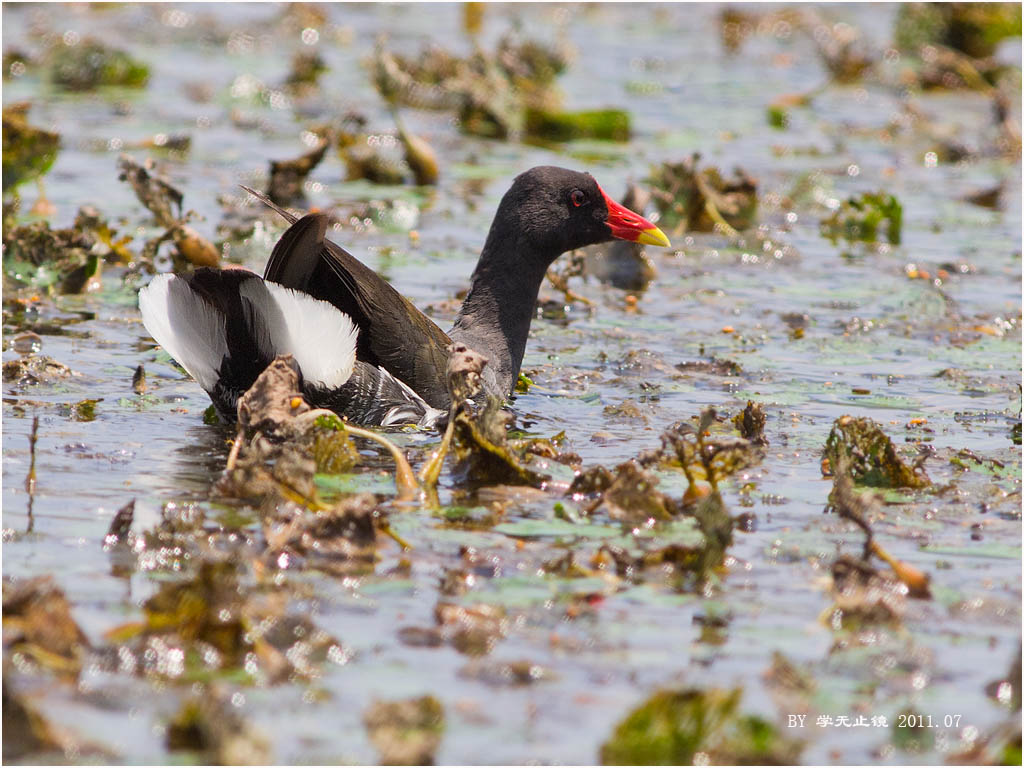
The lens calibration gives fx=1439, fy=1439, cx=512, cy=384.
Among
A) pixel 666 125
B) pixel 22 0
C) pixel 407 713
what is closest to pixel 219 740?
pixel 407 713

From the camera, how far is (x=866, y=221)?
8.20 m

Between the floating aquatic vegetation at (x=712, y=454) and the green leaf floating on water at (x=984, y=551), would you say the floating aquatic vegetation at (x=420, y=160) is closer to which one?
the floating aquatic vegetation at (x=712, y=454)

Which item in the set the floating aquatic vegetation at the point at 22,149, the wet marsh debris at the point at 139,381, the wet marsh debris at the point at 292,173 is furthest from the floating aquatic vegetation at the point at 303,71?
the wet marsh debris at the point at 139,381

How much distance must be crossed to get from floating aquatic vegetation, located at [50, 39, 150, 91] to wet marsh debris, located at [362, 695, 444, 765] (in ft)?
31.4

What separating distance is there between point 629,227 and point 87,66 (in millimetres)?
7028

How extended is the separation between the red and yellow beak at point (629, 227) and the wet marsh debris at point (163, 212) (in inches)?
73.8

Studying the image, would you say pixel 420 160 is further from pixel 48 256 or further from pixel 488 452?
pixel 488 452

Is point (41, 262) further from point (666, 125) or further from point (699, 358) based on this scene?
point (666, 125)

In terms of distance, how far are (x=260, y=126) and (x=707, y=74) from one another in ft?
16.5

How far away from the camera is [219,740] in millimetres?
2574

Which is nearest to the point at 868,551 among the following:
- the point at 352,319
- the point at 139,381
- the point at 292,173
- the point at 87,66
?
the point at 352,319

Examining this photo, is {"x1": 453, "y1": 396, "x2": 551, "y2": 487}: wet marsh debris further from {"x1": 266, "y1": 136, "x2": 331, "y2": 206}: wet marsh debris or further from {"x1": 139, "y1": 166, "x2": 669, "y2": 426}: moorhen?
{"x1": 266, "y1": 136, "x2": 331, "y2": 206}: wet marsh debris

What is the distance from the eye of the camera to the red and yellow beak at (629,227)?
224 inches

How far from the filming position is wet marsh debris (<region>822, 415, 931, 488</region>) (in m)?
4.30
